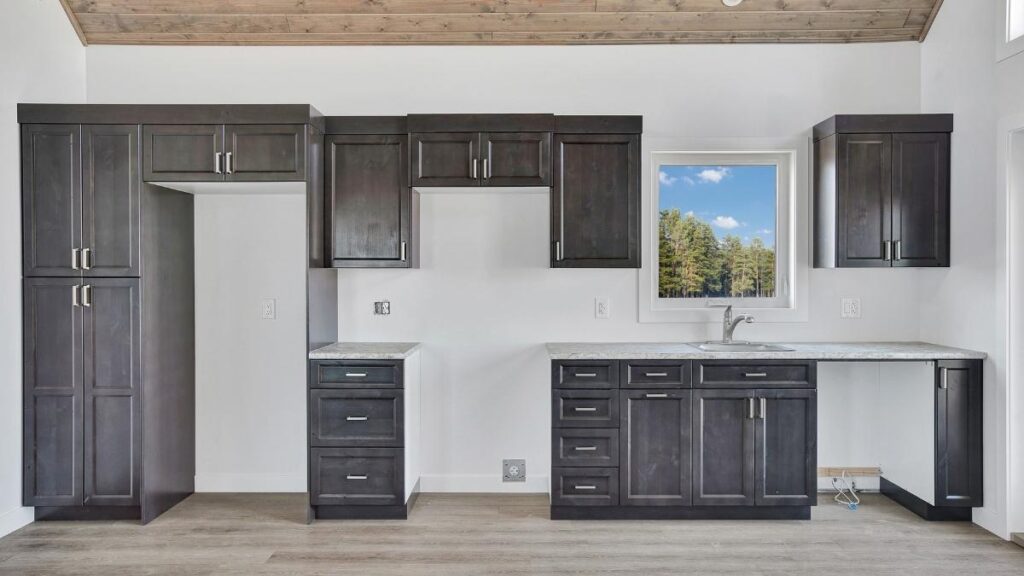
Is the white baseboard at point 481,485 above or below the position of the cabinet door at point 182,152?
below

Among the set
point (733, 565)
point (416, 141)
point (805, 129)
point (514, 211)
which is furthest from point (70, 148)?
point (805, 129)

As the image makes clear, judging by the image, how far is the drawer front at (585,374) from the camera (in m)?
3.37

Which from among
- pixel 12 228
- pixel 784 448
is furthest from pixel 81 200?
pixel 784 448

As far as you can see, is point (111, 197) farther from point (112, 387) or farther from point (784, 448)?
point (784, 448)

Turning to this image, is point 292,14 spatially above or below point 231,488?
above

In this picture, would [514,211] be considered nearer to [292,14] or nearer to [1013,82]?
[292,14]

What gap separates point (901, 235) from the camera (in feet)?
11.7

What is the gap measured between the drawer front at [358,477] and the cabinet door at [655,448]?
3.90 feet

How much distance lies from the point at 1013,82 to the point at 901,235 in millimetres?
867

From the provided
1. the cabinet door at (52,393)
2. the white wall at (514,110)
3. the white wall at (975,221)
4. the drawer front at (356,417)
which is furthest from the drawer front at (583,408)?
the cabinet door at (52,393)

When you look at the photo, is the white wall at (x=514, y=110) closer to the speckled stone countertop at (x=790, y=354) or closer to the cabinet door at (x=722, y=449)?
→ the speckled stone countertop at (x=790, y=354)

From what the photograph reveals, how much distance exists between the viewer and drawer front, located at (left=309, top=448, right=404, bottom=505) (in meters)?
3.38

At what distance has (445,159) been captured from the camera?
11.5 ft

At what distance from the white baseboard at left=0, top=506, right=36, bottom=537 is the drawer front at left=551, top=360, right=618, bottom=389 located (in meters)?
2.79
